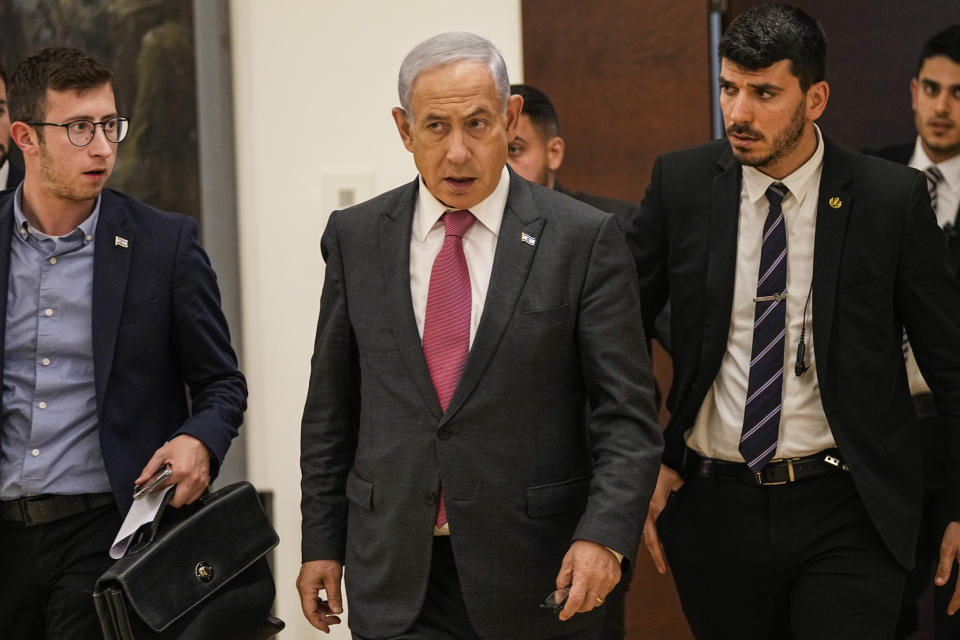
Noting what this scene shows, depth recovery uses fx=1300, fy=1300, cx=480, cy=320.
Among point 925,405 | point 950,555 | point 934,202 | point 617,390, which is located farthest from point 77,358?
point 934,202

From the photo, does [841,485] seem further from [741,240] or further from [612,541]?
[612,541]

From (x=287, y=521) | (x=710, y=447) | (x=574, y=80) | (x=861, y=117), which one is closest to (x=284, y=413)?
(x=287, y=521)

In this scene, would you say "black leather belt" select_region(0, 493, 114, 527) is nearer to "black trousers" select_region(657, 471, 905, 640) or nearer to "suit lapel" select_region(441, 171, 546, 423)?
"suit lapel" select_region(441, 171, 546, 423)

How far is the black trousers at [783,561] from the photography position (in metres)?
3.05

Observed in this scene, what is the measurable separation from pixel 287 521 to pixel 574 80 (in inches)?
77.0

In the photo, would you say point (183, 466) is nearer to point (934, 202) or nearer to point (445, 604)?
point (445, 604)

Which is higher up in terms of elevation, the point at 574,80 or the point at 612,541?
the point at 574,80

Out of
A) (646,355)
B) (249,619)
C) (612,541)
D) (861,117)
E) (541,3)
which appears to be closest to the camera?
(612,541)

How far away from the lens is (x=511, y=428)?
2.66 meters

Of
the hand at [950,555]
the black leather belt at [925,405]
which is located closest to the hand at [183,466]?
the hand at [950,555]

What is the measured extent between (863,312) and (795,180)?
1.18ft

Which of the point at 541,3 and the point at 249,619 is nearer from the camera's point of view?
the point at 249,619

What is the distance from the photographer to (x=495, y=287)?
2676 mm

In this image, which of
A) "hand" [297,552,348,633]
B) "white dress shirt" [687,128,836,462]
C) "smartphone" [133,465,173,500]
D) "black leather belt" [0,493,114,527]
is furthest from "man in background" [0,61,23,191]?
"white dress shirt" [687,128,836,462]
